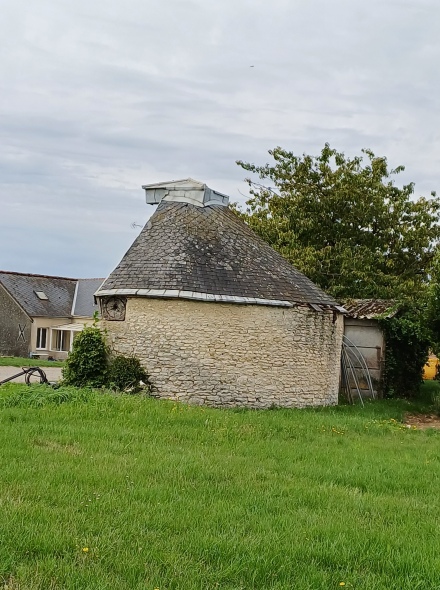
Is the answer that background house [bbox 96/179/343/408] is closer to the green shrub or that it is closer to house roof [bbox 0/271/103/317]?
the green shrub

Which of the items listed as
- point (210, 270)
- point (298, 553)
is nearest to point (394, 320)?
point (210, 270)

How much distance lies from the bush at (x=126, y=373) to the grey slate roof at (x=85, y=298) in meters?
26.1

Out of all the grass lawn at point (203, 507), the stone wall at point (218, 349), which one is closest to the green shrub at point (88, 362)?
the stone wall at point (218, 349)

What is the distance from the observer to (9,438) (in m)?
8.87

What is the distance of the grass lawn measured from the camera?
15.6 ft

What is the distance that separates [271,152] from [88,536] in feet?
89.3

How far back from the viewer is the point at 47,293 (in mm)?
43188

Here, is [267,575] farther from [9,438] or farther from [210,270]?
[210,270]

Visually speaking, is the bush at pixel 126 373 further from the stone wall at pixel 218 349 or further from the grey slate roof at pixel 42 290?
the grey slate roof at pixel 42 290

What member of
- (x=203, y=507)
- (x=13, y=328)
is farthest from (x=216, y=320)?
(x=13, y=328)

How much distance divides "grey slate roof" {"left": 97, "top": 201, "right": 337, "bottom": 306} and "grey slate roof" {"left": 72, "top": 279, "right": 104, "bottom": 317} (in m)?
24.0

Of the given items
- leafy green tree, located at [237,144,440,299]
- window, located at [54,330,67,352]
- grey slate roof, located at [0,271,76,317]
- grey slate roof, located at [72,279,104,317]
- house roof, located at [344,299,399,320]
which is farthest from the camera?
grey slate roof, located at [72,279,104,317]

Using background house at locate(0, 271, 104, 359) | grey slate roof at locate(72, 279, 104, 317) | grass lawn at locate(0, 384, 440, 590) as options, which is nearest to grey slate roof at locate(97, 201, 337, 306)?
grass lawn at locate(0, 384, 440, 590)

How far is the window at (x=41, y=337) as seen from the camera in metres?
41.0
